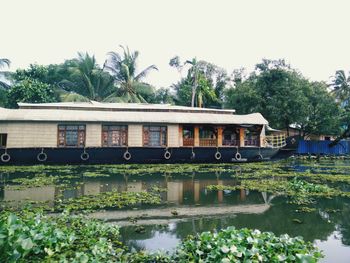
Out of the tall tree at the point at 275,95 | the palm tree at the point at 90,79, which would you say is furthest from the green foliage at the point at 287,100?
the palm tree at the point at 90,79

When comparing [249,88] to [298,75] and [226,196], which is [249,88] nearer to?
[298,75]

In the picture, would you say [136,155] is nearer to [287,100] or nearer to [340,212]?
[340,212]

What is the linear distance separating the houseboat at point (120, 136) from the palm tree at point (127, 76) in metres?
8.20

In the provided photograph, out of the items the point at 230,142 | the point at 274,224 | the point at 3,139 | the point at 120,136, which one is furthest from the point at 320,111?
the point at 3,139

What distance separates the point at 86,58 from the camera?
78.8 feet

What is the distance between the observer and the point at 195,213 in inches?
218

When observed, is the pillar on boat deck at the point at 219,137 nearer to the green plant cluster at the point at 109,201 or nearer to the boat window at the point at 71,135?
the boat window at the point at 71,135

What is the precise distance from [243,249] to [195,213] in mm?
2615

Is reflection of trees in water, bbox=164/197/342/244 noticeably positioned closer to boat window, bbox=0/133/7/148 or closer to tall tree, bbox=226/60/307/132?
boat window, bbox=0/133/7/148

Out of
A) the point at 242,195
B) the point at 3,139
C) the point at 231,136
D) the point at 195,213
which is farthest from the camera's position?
the point at 231,136

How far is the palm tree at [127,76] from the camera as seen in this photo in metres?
23.4

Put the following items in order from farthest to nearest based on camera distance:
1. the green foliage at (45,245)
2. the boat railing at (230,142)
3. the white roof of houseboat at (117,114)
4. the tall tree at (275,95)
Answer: the tall tree at (275,95) < the boat railing at (230,142) < the white roof of houseboat at (117,114) < the green foliage at (45,245)

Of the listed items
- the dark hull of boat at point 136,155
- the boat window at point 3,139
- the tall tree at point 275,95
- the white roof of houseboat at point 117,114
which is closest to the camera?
the dark hull of boat at point 136,155

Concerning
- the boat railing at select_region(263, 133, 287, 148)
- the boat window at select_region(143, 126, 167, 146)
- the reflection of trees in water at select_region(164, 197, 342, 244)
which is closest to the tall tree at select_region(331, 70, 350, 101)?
the boat railing at select_region(263, 133, 287, 148)
